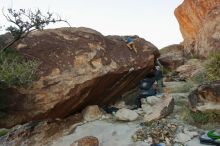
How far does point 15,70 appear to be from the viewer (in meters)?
11.0

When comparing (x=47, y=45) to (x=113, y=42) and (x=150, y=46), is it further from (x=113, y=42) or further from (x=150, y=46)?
(x=150, y=46)

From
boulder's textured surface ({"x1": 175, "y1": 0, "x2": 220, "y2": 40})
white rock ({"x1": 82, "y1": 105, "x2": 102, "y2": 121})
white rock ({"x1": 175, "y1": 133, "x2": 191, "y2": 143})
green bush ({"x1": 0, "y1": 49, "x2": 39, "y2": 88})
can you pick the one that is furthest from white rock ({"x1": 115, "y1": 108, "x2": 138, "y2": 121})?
boulder's textured surface ({"x1": 175, "y1": 0, "x2": 220, "y2": 40})

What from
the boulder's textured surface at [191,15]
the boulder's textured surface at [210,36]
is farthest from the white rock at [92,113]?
the boulder's textured surface at [191,15]

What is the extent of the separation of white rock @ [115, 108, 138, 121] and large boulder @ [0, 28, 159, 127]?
136cm

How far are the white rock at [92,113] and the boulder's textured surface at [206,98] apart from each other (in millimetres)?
3810

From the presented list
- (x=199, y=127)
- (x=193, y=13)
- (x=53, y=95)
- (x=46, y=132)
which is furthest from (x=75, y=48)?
(x=193, y=13)

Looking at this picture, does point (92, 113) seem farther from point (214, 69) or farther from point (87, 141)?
point (214, 69)

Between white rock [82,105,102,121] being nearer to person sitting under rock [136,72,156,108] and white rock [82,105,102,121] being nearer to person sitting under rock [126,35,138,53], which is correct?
person sitting under rock [136,72,156,108]

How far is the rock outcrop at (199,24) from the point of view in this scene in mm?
20203

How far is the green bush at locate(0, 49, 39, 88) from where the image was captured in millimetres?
10852

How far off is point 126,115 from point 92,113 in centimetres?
156

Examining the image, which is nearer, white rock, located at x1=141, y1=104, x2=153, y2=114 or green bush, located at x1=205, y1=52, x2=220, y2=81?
white rock, located at x1=141, y1=104, x2=153, y2=114

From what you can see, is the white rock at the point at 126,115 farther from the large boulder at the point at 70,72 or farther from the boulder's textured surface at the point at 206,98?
the boulder's textured surface at the point at 206,98

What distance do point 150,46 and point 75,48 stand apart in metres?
4.18
